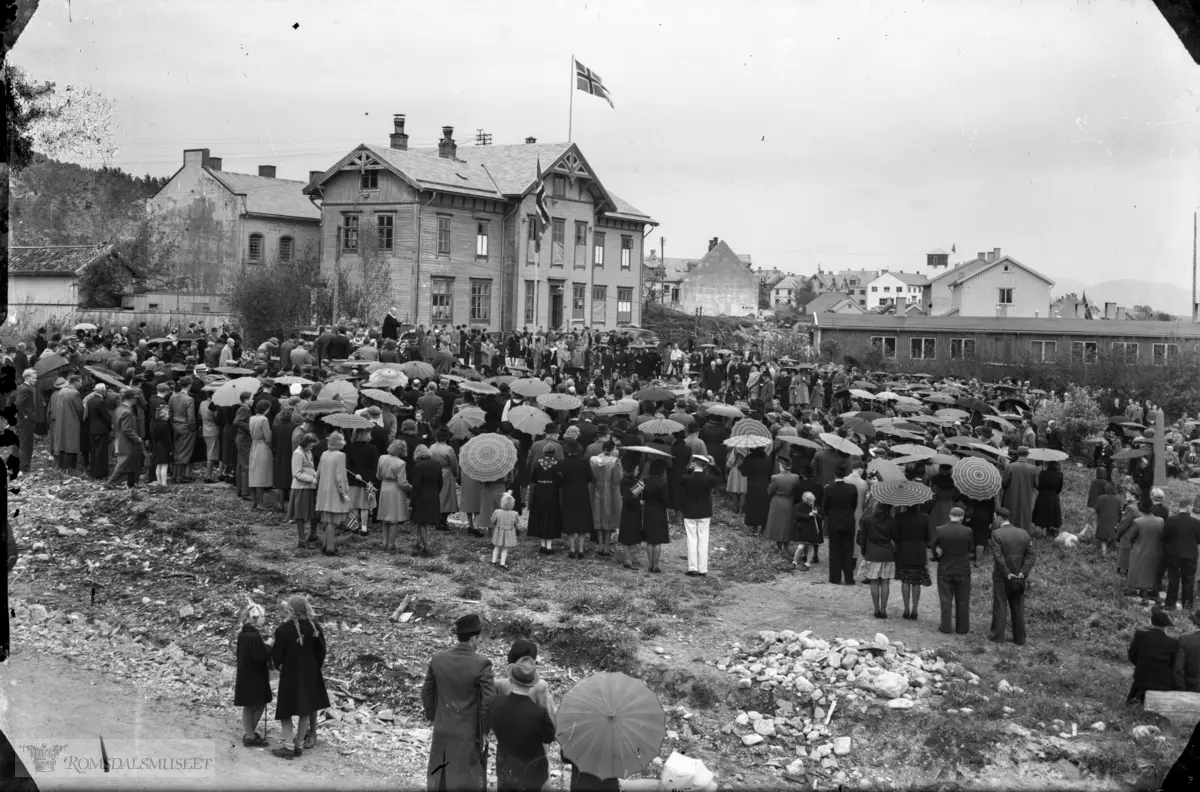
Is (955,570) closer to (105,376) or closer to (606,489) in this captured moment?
(606,489)

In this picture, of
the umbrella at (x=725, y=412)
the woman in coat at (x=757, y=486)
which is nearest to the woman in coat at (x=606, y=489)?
the woman in coat at (x=757, y=486)

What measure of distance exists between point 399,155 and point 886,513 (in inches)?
1368

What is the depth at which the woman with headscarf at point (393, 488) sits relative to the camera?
14961mm

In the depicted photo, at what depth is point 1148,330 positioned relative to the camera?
157ft

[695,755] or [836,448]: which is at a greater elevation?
[836,448]

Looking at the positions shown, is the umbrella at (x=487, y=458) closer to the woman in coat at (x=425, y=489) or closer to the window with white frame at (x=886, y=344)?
the woman in coat at (x=425, y=489)

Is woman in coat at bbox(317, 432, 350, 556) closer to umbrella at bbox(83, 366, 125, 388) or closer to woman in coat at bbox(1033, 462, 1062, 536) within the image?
umbrella at bbox(83, 366, 125, 388)

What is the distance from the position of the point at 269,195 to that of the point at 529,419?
37.9 metres

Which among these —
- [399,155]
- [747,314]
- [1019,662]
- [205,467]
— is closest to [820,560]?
[1019,662]

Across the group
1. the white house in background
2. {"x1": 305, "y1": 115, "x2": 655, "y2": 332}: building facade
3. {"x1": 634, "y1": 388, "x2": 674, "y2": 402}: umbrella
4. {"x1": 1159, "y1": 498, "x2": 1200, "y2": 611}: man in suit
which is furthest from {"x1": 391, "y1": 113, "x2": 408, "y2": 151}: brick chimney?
the white house in background

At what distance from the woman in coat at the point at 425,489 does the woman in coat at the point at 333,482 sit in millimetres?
976

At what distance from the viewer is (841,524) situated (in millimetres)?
15258

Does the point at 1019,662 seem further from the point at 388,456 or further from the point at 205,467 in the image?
the point at 205,467

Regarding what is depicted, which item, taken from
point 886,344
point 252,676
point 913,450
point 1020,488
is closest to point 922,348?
point 886,344
